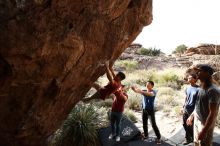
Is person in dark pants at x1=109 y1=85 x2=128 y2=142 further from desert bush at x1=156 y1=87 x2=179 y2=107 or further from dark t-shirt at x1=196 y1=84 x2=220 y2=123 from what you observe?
desert bush at x1=156 y1=87 x2=179 y2=107

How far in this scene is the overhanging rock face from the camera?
5906 mm

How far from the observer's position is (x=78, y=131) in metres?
9.95

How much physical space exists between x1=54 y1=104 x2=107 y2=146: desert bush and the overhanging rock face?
2.01m

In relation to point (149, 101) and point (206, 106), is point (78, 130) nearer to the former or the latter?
point (149, 101)

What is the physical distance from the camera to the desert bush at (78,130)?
984cm

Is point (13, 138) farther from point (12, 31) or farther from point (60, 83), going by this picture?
point (12, 31)

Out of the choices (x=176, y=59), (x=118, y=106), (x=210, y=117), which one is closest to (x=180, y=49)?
(x=176, y=59)

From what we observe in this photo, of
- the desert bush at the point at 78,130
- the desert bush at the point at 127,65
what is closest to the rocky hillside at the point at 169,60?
the desert bush at the point at 127,65

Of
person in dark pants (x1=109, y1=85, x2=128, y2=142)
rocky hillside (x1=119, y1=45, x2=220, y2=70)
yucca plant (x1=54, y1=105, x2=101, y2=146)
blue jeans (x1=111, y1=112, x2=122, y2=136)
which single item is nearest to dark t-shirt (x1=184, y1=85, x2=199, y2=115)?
person in dark pants (x1=109, y1=85, x2=128, y2=142)

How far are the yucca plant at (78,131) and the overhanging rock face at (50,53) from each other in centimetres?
201

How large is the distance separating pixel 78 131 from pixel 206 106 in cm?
463

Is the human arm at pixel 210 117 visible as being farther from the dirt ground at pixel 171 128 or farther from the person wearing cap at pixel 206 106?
the dirt ground at pixel 171 128

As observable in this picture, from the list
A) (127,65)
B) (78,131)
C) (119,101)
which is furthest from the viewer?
(127,65)

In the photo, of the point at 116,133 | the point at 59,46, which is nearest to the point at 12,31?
the point at 59,46
